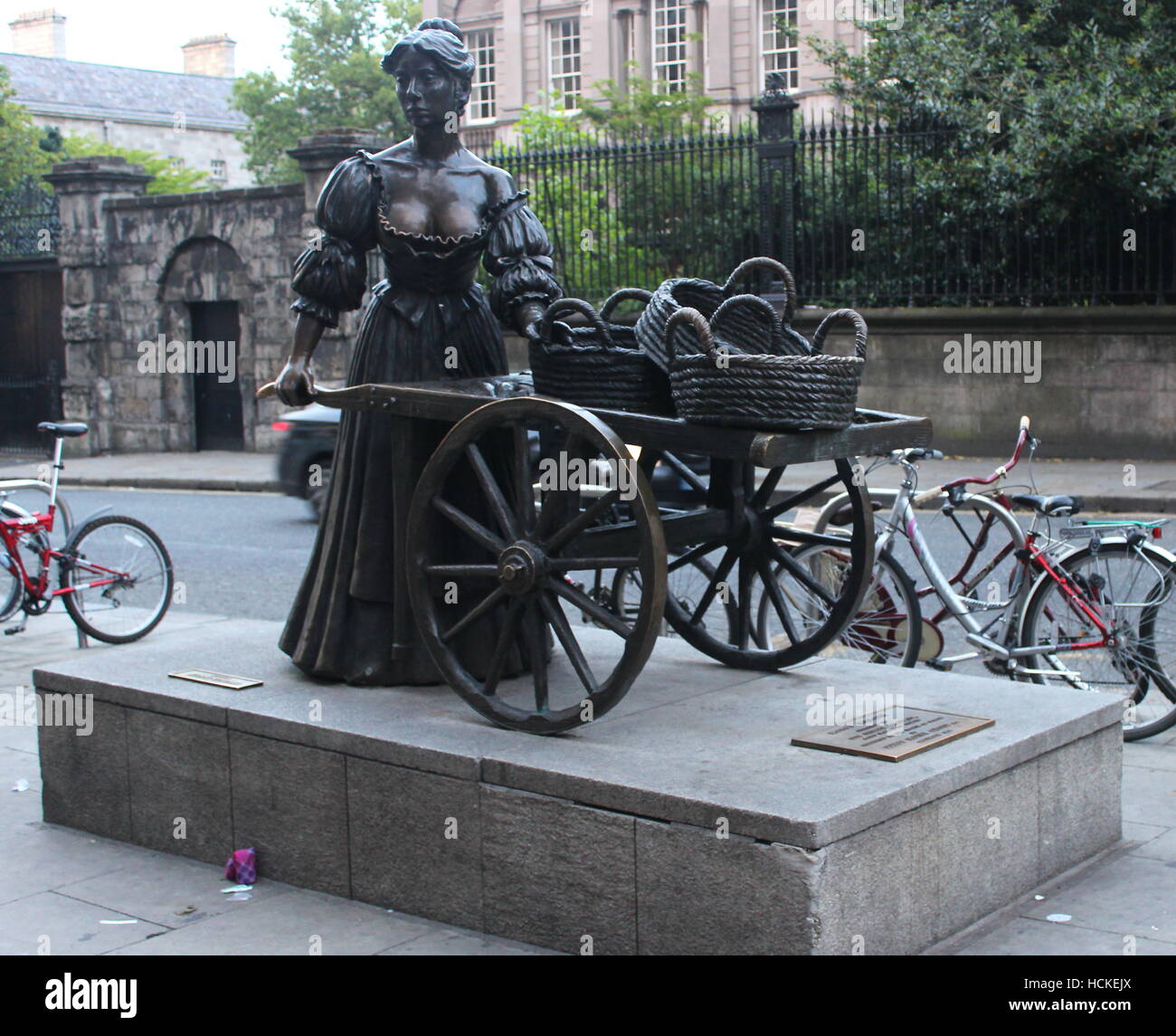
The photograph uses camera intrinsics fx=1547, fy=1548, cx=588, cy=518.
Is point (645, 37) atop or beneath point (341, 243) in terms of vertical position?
atop

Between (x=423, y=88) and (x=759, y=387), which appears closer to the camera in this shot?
(x=759, y=387)

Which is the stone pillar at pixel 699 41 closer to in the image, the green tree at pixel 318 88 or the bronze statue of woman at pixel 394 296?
the green tree at pixel 318 88

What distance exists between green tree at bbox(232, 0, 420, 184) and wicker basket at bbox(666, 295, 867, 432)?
45638 mm

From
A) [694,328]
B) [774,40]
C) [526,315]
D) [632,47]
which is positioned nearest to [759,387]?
[694,328]

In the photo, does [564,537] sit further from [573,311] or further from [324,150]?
[324,150]

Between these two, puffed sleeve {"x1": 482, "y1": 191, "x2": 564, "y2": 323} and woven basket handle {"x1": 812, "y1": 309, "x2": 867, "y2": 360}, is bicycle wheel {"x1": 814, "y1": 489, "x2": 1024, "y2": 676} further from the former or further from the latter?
puffed sleeve {"x1": 482, "y1": 191, "x2": 564, "y2": 323}

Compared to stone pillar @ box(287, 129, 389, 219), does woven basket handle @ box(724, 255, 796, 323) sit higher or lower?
lower

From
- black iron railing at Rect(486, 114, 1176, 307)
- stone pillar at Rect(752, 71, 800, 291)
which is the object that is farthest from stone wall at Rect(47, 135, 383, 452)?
stone pillar at Rect(752, 71, 800, 291)

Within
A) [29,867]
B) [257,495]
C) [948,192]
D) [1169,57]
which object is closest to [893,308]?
[948,192]

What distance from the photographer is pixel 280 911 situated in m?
4.46

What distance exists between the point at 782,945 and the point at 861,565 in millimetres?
1614

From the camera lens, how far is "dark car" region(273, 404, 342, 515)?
47.7ft

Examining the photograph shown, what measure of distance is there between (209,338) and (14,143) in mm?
13559
